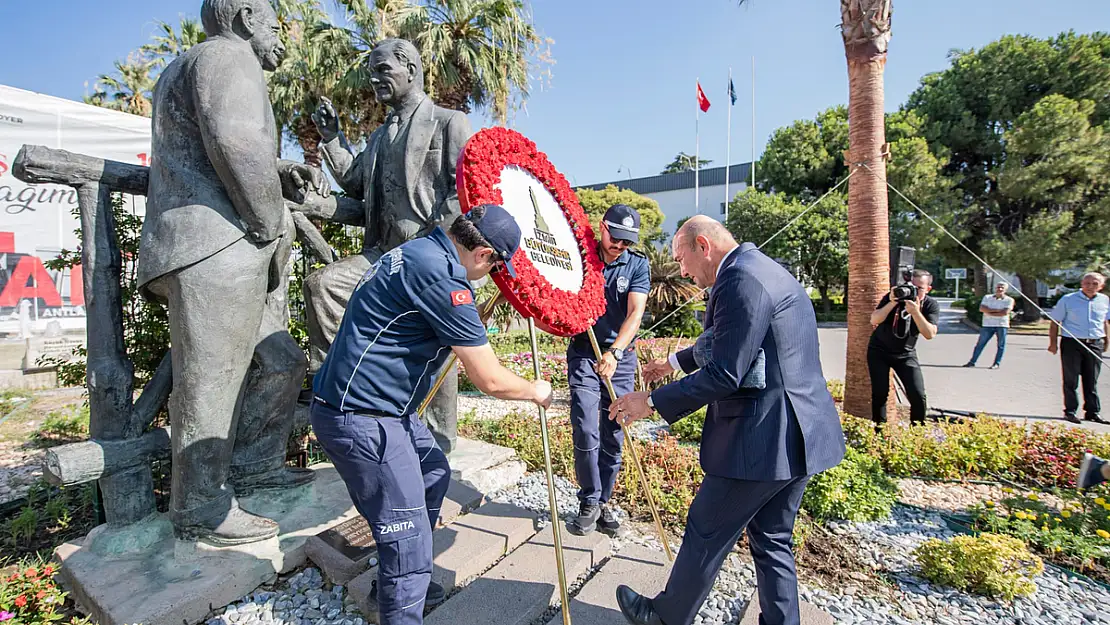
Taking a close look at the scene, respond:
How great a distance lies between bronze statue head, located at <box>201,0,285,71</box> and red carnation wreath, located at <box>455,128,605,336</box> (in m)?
1.43

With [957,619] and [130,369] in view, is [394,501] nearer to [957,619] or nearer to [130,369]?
[130,369]

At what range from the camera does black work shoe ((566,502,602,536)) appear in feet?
11.2

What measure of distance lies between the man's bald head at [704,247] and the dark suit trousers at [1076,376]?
7.65m

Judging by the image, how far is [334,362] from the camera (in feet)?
6.86

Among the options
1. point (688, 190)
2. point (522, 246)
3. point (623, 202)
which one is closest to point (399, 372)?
point (522, 246)

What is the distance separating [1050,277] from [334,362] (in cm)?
2523

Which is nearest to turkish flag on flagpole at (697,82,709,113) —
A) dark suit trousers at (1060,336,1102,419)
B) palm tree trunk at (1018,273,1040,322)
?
palm tree trunk at (1018,273,1040,322)

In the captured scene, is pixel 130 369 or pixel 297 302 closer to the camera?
pixel 130 369

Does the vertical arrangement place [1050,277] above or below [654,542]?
above

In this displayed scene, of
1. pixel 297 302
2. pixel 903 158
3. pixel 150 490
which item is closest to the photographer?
pixel 150 490

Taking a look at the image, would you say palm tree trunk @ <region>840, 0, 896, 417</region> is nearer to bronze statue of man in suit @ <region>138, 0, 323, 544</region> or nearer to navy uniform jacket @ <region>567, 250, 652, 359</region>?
navy uniform jacket @ <region>567, 250, 652, 359</region>

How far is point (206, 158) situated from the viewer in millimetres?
2738

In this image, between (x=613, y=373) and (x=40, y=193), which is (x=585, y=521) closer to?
(x=613, y=373)

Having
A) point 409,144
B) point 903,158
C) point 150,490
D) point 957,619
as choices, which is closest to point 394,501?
point 150,490
